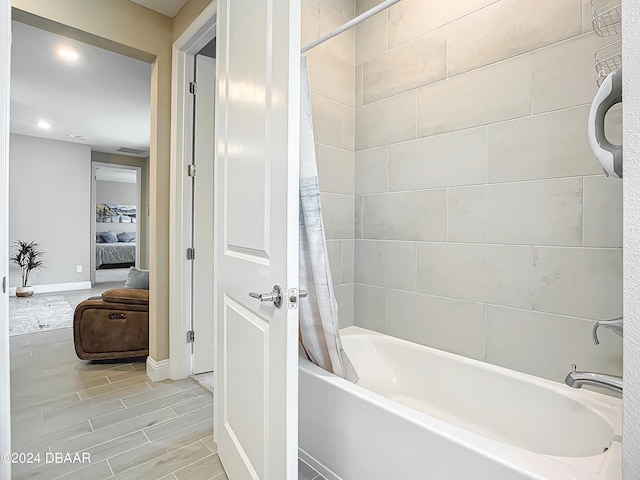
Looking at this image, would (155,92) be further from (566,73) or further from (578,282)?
(578,282)

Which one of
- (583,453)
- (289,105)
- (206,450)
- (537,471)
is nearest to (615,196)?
(583,453)

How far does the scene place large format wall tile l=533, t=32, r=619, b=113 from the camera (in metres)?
1.42

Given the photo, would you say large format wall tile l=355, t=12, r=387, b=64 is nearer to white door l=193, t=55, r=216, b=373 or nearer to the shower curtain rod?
the shower curtain rod

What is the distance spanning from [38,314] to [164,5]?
4138 millimetres

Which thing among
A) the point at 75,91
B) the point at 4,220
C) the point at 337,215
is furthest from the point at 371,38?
the point at 75,91

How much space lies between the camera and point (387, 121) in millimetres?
2191

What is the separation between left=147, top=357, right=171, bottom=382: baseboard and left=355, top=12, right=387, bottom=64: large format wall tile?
2.55m

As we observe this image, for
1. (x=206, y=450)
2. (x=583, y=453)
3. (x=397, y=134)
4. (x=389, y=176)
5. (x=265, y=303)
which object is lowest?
(x=206, y=450)

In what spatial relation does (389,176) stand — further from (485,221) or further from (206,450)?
(206,450)

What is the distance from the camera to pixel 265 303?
3.88 feet

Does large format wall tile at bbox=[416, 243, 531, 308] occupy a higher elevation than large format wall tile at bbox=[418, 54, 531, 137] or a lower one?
lower

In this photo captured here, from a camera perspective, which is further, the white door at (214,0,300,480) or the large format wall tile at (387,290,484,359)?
the large format wall tile at (387,290,484,359)

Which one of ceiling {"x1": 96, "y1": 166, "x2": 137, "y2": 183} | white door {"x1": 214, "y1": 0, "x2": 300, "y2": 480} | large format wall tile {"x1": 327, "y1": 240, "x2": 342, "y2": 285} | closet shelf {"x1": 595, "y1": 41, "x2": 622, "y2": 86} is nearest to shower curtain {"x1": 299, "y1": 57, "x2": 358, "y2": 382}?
white door {"x1": 214, "y1": 0, "x2": 300, "y2": 480}

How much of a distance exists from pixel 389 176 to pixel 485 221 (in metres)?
0.66
